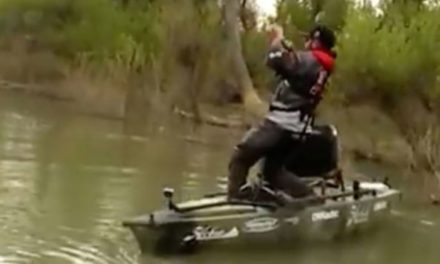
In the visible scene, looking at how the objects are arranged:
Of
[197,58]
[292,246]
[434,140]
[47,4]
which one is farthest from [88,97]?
[292,246]

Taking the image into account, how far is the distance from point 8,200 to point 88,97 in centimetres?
1482

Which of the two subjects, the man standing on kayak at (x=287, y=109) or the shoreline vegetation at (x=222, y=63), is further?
the shoreline vegetation at (x=222, y=63)

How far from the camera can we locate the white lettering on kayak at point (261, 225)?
10.8 metres

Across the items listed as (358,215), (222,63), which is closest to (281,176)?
(358,215)

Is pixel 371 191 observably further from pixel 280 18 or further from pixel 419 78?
pixel 280 18

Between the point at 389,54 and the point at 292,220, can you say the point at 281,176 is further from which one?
the point at 389,54

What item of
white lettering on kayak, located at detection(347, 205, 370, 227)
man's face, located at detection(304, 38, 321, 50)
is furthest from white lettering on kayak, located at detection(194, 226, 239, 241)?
man's face, located at detection(304, 38, 321, 50)

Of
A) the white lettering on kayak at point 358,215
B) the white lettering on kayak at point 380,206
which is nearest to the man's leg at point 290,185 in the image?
the white lettering on kayak at point 358,215

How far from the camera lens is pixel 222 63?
91.5 ft

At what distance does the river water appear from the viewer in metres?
10.6

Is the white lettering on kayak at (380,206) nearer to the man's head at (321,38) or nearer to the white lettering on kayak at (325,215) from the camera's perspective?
the white lettering on kayak at (325,215)

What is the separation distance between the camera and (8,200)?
12570mm

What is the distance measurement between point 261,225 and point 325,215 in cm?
96

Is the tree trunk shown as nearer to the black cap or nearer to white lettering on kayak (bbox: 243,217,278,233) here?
the black cap
